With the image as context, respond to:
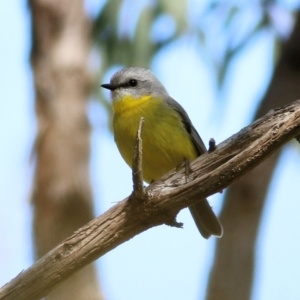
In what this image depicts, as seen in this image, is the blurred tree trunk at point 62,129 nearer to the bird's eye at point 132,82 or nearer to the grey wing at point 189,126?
the bird's eye at point 132,82

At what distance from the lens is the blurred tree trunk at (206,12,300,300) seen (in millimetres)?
4246

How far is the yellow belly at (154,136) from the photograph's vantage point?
13.0 feet

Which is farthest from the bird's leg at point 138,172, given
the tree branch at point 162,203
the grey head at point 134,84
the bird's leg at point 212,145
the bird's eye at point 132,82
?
the bird's eye at point 132,82

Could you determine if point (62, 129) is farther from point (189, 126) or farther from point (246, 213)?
point (246, 213)

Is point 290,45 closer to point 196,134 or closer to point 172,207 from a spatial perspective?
point 196,134

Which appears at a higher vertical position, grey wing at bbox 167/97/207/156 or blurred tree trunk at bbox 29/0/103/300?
blurred tree trunk at bbox 29/0/103/300

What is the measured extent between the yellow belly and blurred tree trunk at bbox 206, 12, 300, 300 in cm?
56

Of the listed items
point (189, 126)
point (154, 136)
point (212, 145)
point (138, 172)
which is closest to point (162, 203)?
point (138, 172)

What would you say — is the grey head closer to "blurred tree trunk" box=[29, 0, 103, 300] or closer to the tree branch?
"blurred tree trunk" box=[29, 0, 103, 300]

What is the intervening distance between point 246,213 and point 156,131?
2.96 feet

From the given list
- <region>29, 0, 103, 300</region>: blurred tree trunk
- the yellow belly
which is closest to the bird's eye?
the yellow belly

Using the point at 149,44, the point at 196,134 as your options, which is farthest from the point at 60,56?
the point at 196,134

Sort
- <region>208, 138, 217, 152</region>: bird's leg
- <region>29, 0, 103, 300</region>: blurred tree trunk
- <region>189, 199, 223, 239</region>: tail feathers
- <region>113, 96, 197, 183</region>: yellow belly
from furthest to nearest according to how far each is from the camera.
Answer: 1. <region>29, 0, 103, 300</region>: blurred tree trunk
2. <region>189, 199, 223, 239</region>: tail feathers
3. <region>113, 96, 197, 183</region>: yellow belly
4. <region>208, 138, 217, 152</region>: bird's leg

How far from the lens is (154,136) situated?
398 centimetres
